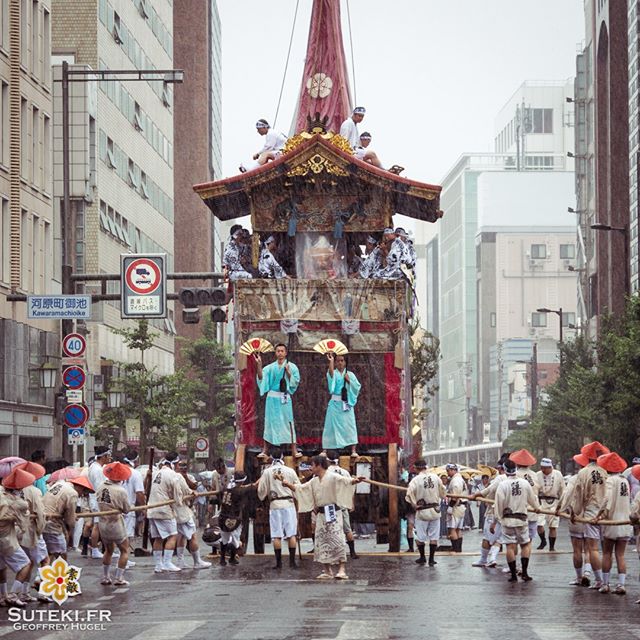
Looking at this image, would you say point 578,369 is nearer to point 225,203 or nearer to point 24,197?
point 24,197

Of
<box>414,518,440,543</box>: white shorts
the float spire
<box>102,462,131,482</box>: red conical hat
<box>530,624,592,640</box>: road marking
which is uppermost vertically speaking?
the float spire

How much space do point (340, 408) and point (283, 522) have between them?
219 cm

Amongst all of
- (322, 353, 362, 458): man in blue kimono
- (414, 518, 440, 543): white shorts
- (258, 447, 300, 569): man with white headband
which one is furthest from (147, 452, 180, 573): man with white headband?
(414, 518, 440, 543): white shorts

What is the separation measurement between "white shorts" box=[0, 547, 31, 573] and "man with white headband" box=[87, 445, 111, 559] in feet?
A: 27.1

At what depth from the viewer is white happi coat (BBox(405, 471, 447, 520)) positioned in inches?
1007

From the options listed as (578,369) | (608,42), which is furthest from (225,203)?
(608,42)

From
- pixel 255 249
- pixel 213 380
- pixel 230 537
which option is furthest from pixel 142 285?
pixel 213 380

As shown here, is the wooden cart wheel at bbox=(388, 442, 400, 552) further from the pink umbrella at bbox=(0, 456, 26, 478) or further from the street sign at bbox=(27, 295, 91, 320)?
the street sign at bbox=(27, 295, 91, 320)

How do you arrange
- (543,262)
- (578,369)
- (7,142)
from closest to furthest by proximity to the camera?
(7,142) → (578,369) → (543,262)

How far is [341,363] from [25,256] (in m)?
20.4

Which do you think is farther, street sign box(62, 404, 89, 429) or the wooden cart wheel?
street sign box(62, 404, 89, 429)

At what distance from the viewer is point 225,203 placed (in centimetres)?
2794

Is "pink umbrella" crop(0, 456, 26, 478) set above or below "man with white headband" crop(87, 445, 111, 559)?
above

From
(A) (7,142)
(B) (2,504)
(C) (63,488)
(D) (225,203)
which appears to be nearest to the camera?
(B) (2,504)
